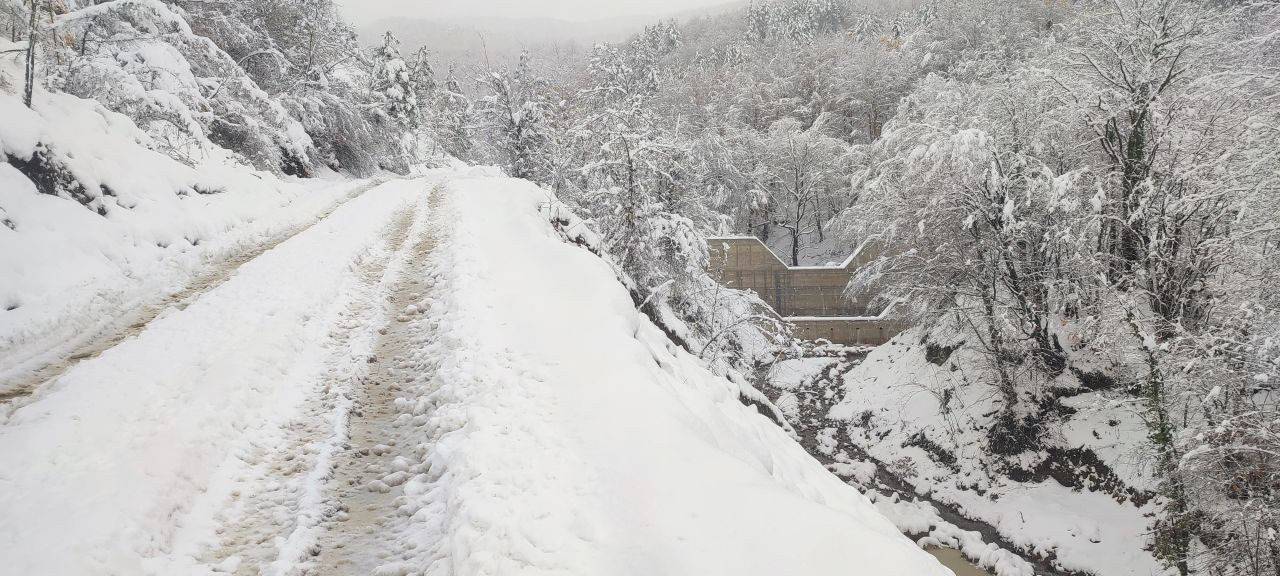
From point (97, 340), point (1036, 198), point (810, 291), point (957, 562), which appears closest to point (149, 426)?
point (97, 340)

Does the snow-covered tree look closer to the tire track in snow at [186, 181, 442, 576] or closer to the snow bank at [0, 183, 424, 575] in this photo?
the snow bank at [0, 183, 424, 575]

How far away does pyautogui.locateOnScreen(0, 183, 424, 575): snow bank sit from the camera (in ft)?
11.8

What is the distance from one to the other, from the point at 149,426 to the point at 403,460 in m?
2.09

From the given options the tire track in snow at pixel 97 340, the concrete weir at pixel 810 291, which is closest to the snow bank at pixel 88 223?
the tire track in snow at pixel 97 340

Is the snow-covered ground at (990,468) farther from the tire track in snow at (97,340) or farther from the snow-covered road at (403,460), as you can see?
the tire track in snow at (97,340)

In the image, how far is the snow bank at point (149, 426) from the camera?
11.8 ft

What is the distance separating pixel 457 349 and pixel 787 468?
4331 millimetres

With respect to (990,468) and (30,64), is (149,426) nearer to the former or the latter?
Answer: (30,64)

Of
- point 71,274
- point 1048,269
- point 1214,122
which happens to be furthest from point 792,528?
point 1048,269

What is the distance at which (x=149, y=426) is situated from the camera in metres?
4.86

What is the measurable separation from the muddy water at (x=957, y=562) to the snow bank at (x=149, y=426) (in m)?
13.7

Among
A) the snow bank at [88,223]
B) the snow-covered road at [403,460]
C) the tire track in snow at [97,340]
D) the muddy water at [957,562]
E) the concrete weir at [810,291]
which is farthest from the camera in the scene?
the concrete weir at [810,291]

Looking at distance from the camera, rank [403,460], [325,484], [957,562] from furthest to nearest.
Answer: [957,562] < [403,460] < [325,484]

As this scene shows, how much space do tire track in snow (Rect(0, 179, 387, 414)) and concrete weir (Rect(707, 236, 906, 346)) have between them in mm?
20595
